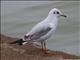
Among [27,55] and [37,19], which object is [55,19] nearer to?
[27,55]

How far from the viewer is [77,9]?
12000 millimetres

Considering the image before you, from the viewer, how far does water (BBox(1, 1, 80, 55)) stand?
9.96 metres

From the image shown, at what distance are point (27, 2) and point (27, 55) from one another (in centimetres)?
637

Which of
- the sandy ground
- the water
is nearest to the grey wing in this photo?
the sandy ground

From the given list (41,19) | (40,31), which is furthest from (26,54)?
(41,19)

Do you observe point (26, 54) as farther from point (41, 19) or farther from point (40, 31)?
point (41, 19)

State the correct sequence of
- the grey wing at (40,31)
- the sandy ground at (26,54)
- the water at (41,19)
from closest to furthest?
the sandy ground at (26,54) < the grey wing at (40,31) < the water at (41,19)

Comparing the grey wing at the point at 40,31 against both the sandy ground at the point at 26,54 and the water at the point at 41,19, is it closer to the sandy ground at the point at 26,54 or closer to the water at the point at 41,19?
the sandy ground at the point at 26,54

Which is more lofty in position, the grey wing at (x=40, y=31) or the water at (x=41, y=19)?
the grey wing at (x=40, y=31)

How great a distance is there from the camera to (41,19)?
1109cm

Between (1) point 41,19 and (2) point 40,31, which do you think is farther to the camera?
(1) point 41,19

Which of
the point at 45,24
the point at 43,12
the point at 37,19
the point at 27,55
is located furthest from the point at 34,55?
the point at 43,12

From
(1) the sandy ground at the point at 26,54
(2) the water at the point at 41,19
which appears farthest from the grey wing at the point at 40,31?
(2) the water at the point at 41,19

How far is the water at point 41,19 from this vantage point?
996 centimetres
